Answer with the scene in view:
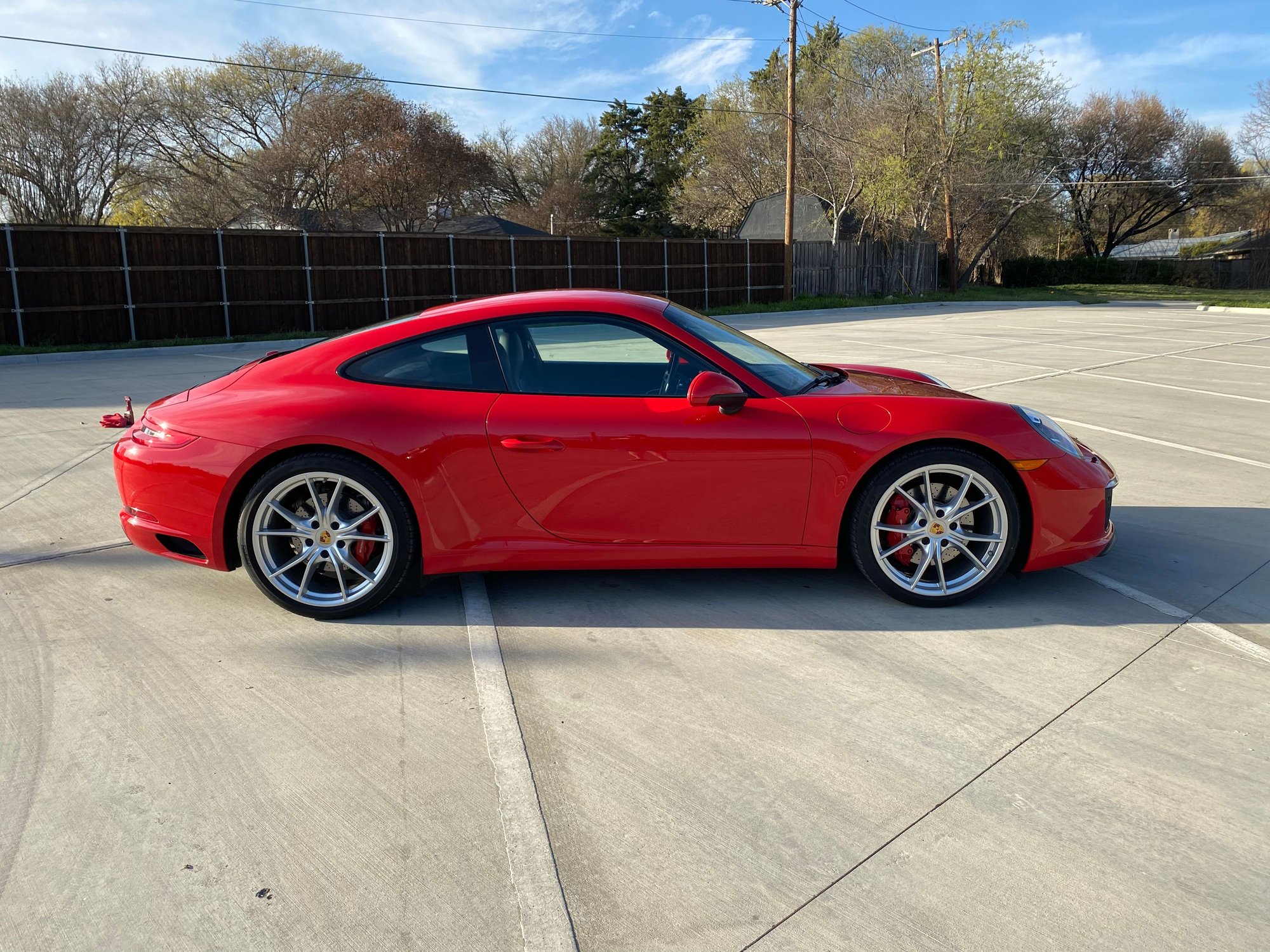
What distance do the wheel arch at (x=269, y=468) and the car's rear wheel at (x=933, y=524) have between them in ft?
6.26

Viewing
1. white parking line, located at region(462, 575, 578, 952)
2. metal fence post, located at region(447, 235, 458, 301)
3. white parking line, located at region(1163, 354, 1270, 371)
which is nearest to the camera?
white parking line, located at region(462, 575, 578, 952)

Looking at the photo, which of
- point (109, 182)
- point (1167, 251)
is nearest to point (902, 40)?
point (1167, 251)

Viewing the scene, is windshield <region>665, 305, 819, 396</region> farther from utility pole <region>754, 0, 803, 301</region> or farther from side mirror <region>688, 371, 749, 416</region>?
utility pole <region>754, 0, 803, 301</region>

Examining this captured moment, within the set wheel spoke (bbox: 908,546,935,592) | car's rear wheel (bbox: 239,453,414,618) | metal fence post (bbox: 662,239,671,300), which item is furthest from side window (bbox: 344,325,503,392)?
metal fence post (bbox: 662,239,671,300)

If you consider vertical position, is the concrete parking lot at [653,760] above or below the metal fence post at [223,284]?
below

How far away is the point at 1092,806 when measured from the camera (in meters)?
2.60

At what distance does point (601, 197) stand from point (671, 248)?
103 feet

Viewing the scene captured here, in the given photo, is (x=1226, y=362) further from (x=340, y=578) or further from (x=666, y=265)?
(x=666, y=265)

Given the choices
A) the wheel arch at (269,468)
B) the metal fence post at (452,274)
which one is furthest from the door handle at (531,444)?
the metal fence post at (452,274)

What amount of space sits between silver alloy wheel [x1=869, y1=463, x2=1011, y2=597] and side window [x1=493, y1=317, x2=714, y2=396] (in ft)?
3.45

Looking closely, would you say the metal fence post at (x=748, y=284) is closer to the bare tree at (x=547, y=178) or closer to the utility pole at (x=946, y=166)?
the utility pole at (x=946, y=166)

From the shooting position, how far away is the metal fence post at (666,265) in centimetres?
2739

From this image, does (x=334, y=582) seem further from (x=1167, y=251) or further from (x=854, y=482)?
(x=1167, y=251)

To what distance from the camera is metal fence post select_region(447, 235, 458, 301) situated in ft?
76.8
